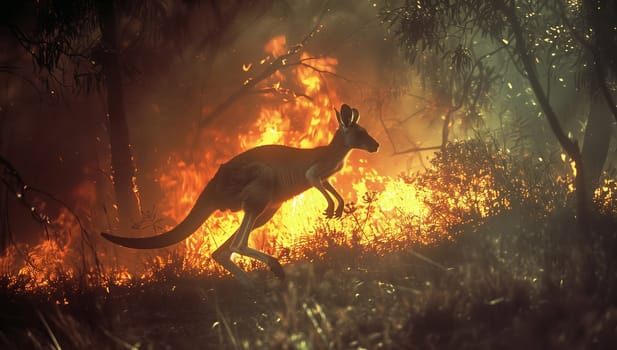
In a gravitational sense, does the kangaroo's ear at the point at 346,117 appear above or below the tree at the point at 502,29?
below

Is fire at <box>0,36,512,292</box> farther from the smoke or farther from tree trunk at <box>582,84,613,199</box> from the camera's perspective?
tree trunk at <box>582,84,613,199</box>

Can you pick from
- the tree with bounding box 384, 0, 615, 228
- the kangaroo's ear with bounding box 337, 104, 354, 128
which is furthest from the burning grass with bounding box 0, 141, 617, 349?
the kangaroo's ear with bounding box 337, 104, 354, 128

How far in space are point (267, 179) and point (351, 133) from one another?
1069 mm

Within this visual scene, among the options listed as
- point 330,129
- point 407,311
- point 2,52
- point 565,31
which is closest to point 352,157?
point 330,129

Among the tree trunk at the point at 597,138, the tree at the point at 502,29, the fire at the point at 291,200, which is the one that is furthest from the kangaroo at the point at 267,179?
the tree trunk at the point at 597,138

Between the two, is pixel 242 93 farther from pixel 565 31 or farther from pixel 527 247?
pixel 527 247

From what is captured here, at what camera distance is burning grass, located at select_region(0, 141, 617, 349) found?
5531 mm

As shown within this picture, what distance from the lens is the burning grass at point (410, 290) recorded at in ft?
18.1

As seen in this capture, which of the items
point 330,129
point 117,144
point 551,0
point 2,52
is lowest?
point 117,144

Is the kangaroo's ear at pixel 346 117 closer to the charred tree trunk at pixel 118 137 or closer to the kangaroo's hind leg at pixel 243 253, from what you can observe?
the kangaroo's hind leg at pixel 243 253

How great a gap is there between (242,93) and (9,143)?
Result: 4.59 m

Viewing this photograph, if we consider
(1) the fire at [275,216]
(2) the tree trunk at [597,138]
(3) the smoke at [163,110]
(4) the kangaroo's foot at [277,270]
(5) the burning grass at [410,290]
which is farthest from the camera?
(3) the smoke at [163,110]

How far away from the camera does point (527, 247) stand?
764cm

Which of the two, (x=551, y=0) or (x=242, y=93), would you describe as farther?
(x=551, y=0)
